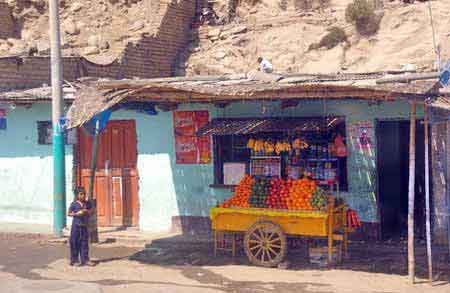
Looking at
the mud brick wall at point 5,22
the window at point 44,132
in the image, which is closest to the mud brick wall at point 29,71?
the window at point 44,132

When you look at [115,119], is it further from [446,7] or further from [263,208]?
[446,7]

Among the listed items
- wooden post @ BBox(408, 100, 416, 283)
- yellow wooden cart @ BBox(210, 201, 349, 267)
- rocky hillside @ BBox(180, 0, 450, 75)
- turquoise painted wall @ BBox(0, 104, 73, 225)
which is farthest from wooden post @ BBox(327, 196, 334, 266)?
rocky hillside @ BBox(180, 0, 450, 75)

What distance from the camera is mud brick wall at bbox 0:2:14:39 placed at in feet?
83.6

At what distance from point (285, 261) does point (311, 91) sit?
116 inches

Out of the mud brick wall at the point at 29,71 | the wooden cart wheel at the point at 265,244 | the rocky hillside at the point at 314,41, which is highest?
the rocky hillside at the point at 314,41

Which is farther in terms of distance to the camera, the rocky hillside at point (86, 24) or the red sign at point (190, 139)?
the rocky hillside at point (86, 24)

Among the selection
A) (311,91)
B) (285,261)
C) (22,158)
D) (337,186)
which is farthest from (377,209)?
(22,158)

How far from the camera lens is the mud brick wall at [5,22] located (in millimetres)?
25484

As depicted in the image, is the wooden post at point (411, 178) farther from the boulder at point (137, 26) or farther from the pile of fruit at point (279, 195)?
the boulder at point (137, 26)

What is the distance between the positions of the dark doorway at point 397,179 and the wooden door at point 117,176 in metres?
5.04

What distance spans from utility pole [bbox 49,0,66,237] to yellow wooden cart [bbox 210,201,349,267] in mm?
3999

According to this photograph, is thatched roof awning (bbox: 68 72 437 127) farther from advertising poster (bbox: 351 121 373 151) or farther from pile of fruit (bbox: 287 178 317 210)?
pile of fruit (bbox: 287 178 317 210)

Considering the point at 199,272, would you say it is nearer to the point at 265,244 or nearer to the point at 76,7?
the point at 265,244

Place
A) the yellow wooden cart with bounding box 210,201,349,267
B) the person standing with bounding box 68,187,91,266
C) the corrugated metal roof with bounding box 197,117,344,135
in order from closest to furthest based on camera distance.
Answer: the yellow wooden cart with bounding box 210,201,349,267
the person standing with bounding box 68,187,91,266
the corrugated metal roof with bounding box 197,117,344,135
